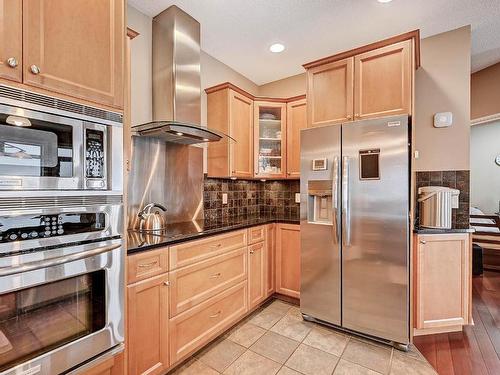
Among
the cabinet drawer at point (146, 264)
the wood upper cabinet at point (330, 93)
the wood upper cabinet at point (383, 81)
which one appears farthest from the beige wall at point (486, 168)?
the cabinet drawer at point (146, 264)

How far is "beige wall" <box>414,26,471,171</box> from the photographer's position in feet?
8.17

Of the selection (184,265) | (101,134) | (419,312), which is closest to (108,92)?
(101,134)

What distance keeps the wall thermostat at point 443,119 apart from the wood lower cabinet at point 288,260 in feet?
5.67

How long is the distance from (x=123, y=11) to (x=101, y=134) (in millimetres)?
677

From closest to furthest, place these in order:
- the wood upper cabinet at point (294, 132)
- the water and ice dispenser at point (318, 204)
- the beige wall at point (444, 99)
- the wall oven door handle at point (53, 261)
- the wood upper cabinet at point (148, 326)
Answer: the wall oven door handle at point (53, 261) < the wood upper cabinet at point (148, 326) < the water and ice dispenser at point (318, 204) < the beige wall at point (444, 99) < the wood upper cabinet at point (294, 132)

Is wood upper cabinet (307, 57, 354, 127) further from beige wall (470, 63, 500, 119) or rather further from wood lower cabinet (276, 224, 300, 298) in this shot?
beige wall (470, 63, 500, 119)

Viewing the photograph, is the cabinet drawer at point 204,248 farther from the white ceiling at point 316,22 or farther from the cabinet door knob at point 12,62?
the white ceiling at point 316,22

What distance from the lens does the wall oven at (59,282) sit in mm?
992

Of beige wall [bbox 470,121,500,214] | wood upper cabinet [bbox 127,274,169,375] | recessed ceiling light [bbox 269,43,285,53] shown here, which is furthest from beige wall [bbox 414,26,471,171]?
beige wall [bbox 470,121,500,214]

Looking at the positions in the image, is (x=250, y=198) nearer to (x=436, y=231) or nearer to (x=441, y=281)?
(x=436, y=231)

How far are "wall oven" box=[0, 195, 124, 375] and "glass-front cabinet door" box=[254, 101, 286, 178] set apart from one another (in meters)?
2.07

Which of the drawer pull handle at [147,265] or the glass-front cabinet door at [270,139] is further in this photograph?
the glass-front cabinet door at [270,139]

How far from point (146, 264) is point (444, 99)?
9.94ft

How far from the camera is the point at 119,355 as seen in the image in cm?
135
